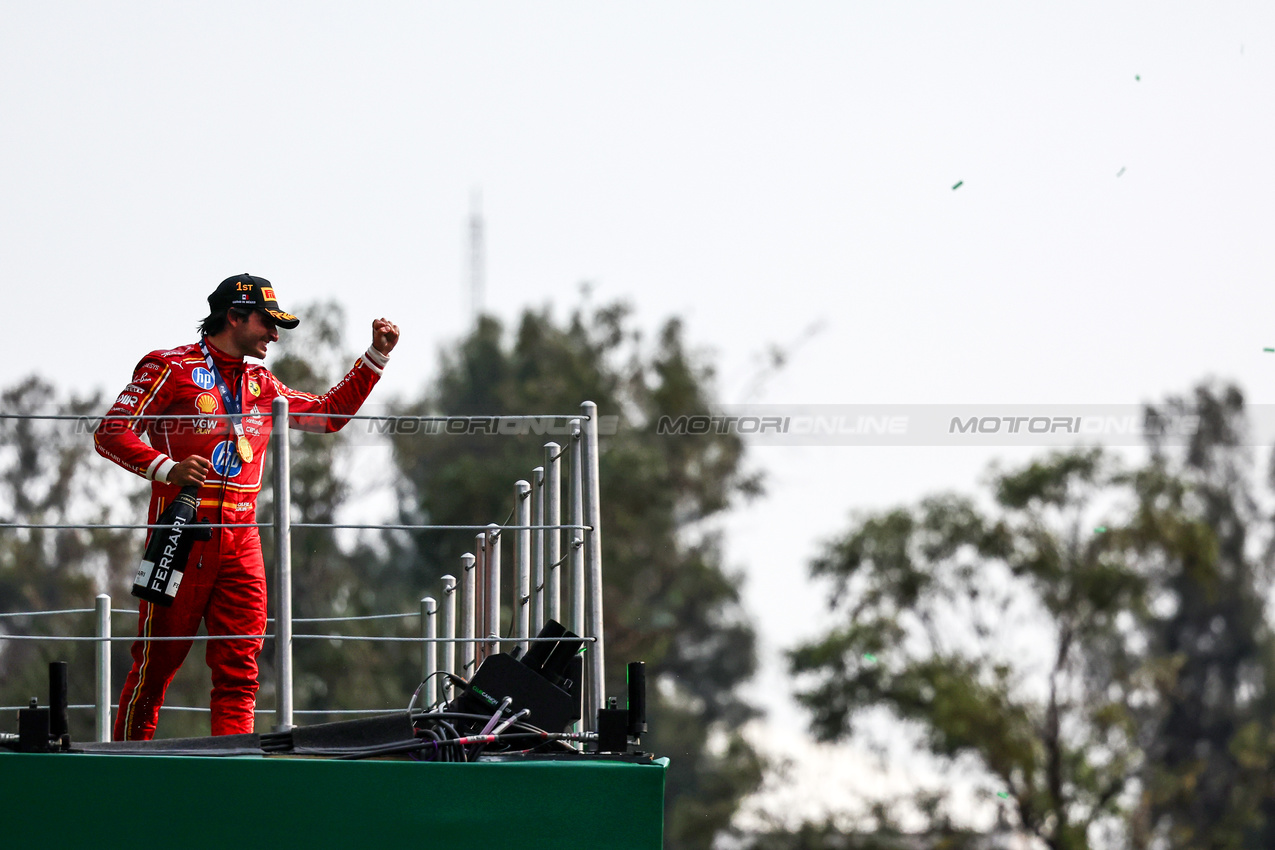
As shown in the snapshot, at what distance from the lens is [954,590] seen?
954 inches

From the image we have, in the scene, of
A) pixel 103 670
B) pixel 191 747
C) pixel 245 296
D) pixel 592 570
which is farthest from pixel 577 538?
pixel 103 670

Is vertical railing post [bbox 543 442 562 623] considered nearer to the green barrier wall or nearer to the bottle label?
the green barrier wall

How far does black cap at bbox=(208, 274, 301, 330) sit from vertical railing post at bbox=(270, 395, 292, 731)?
2.88 ft

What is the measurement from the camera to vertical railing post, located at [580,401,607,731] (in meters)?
3.99

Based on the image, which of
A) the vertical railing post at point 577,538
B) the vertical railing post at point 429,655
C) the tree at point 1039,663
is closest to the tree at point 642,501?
the tree at point 1039,663

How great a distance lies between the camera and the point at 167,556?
4355mm

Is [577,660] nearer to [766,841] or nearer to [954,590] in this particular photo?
[954,590]

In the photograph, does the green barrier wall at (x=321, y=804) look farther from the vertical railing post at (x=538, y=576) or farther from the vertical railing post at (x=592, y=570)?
the vertical railing post at (x=538, y=576)

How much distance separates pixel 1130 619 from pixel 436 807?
85.5 feet

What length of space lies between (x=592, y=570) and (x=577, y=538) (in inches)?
5.4

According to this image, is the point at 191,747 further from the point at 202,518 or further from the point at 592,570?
the point at 592,570

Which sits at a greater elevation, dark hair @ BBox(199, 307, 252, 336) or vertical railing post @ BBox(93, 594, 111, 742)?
dark hair @ BBox(199, 307, 252, 336)

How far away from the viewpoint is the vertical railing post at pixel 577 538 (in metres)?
4.12

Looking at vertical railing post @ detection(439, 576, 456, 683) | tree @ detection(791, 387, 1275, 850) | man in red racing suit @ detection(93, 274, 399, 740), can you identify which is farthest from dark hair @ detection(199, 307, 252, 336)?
tree @ detection(791, 387, 1275, 850)
